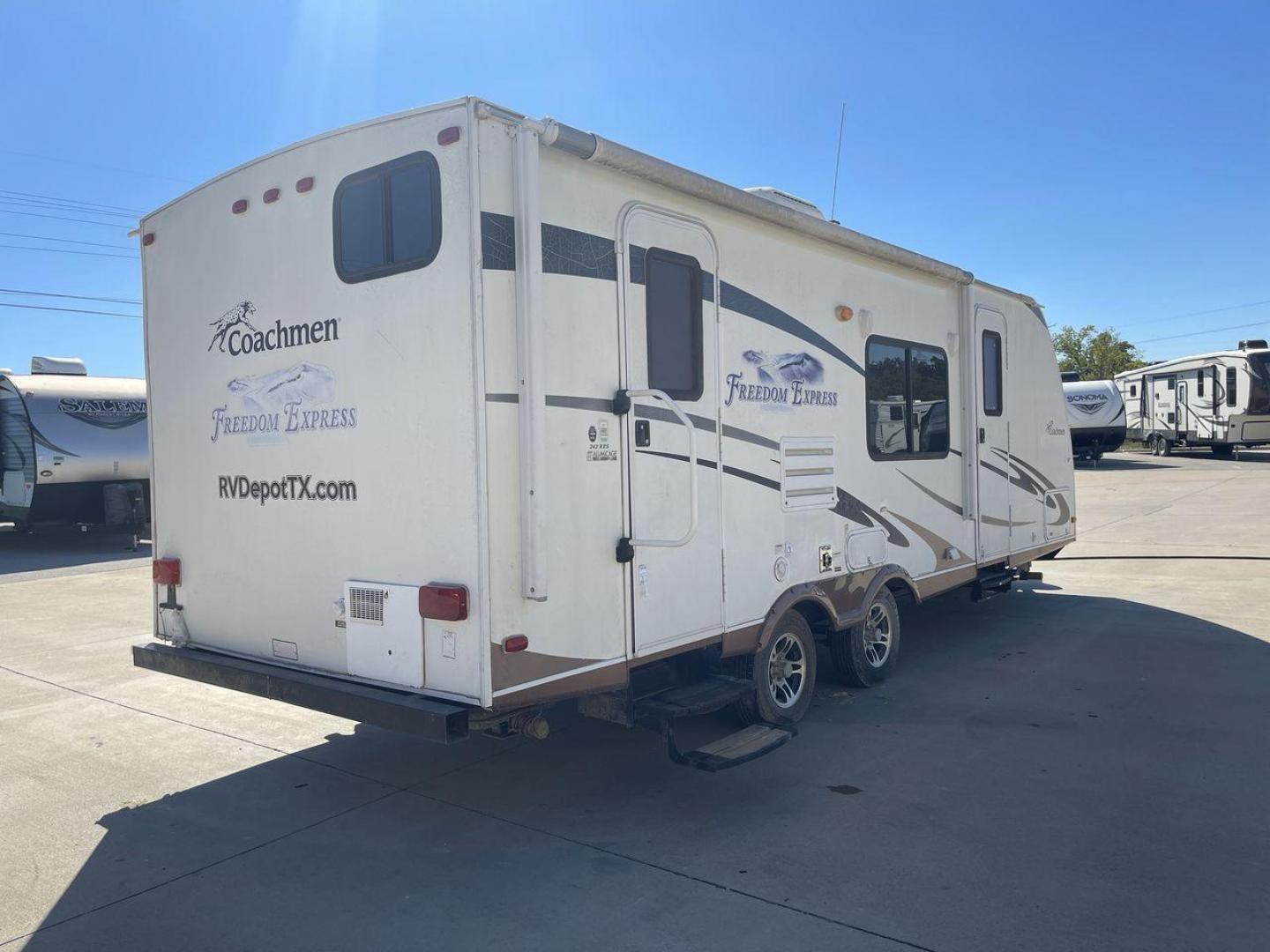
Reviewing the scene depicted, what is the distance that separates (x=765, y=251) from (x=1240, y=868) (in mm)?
3733

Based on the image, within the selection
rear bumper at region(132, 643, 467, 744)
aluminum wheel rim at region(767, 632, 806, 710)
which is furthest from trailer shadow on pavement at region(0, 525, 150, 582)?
aluminum wheel rim at region(767, 632, 806, 710)

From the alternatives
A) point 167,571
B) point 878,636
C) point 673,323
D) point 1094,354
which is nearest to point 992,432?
point 878,636

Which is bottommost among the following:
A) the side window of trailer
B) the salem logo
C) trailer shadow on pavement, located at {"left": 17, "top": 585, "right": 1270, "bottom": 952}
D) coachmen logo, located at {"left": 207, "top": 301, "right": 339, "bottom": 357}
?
trailer shadow on pavement, located at {"left": 17, "top": 585, "right": 1270, "bottom": 952}

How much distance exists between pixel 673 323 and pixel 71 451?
13.9 meters

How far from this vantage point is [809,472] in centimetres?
596

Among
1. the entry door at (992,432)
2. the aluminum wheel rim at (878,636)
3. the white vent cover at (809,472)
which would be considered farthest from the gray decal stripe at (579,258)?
the entry door at (992,432)

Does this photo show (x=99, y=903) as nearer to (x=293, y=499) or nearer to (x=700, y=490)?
(x=293, y=499)

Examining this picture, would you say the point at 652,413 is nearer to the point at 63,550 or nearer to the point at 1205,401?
the point at 63,550

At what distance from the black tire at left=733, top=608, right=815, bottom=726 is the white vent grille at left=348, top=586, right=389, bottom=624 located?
81.9 inches

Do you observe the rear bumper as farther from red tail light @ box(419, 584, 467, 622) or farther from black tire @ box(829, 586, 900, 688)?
black tire @ box(829, 586, 900, 688)

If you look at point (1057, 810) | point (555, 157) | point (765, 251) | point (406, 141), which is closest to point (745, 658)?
point (1057, 810)

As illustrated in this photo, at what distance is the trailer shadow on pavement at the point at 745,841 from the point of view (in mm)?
3637

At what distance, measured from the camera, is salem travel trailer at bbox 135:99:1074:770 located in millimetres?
4121

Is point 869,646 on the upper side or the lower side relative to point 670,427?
lower
